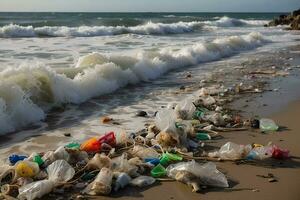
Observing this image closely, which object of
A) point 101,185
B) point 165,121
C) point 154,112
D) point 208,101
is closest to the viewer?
point 101,185

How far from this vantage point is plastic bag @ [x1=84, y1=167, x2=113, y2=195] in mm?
4676

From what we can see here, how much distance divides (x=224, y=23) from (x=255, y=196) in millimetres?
56837

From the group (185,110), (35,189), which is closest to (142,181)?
(35,189)

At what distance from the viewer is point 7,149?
630 centimetres

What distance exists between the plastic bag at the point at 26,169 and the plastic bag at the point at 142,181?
113 cm

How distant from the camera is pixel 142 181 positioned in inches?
194

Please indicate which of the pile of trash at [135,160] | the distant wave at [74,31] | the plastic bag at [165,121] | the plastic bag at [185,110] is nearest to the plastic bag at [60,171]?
the pile of trash at [135,160]

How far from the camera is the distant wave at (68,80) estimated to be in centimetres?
800

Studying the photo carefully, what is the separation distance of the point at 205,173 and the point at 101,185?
3.87ft

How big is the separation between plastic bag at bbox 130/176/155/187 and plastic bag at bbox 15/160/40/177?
3.71ft

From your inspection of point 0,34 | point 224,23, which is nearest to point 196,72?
point 0,34

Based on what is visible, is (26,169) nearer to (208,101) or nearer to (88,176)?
(88,176)

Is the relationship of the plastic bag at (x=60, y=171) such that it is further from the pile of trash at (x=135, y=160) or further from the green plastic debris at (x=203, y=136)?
the green plastic debris at (x=203, y=136)

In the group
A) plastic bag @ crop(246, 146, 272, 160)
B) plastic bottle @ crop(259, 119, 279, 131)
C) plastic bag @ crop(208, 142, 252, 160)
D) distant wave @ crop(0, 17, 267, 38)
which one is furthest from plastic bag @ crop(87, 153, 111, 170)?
distant wave @ crop(0, 17, 267, 38)
